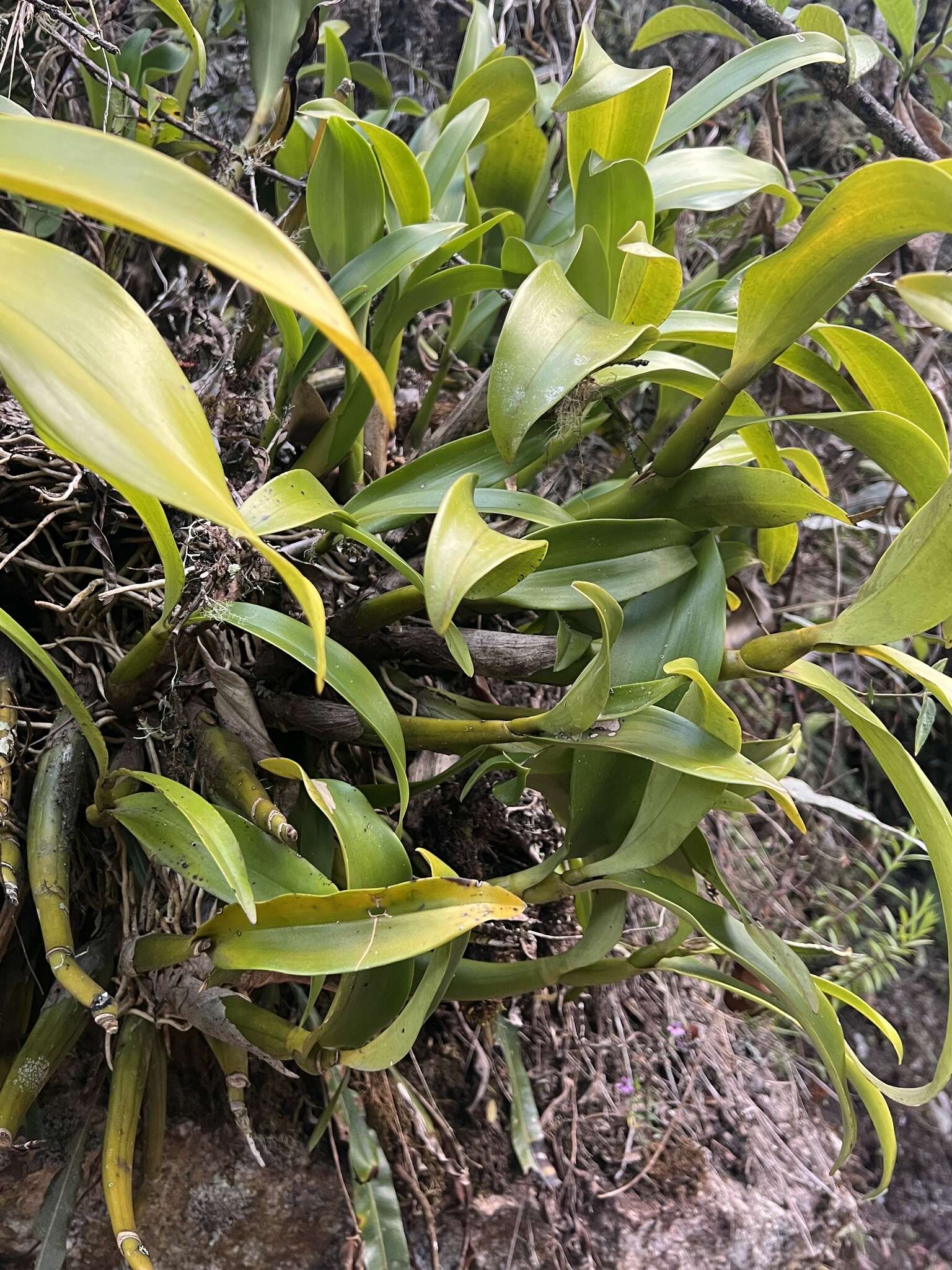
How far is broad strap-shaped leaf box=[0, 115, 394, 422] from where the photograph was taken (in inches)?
7.1

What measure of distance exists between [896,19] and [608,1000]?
98 centimetres

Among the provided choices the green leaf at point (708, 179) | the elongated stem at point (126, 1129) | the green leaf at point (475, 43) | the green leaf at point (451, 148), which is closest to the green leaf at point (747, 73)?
the green leaf at point (708, 179)

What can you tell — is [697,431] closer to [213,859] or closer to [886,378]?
[886,378]

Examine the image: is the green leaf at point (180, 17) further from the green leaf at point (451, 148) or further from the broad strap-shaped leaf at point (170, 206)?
the broad strap-shaped leaf at point (170, 206)

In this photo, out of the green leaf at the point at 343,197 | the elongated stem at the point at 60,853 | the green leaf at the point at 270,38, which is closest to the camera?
the elongated stem at the point at 60,853

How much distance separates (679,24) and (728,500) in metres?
0.53

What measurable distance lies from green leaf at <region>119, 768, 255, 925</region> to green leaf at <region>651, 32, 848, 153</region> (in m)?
0.52

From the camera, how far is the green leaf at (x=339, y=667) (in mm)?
386

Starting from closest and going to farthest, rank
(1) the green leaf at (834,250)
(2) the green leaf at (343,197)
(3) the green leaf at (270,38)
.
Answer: (1) the green leaf at (834,250) < (2) the green leaf at (343,197) < (3) the green leaf at (270,38)

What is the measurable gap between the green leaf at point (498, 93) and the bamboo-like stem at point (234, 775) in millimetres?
456

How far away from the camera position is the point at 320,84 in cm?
98

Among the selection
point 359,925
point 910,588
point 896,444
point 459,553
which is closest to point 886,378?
point 896,444

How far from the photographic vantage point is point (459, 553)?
294 millimetres

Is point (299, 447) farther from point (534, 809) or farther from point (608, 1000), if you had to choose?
point (608, 1000)
